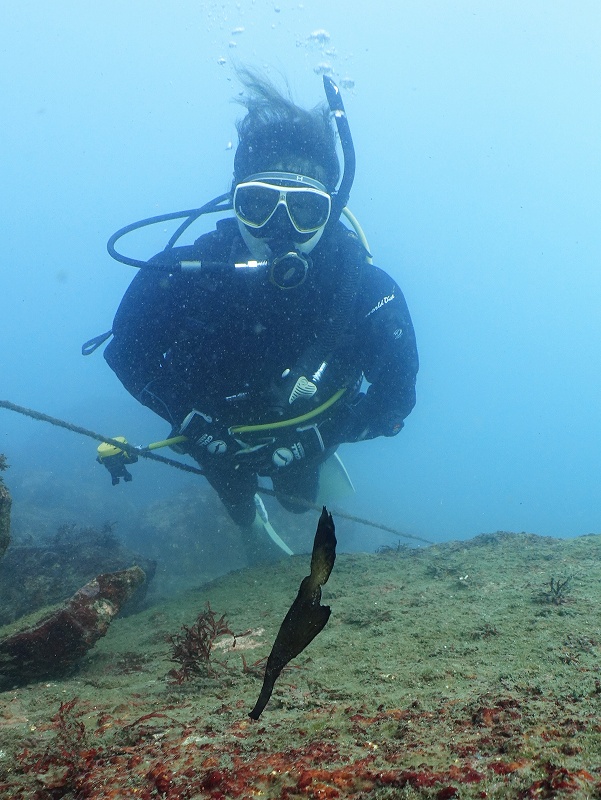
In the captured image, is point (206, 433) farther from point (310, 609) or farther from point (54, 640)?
point (310, 609)

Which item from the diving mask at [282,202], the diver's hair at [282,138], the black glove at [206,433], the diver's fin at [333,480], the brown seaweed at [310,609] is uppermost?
the diver's hair at [282,138]

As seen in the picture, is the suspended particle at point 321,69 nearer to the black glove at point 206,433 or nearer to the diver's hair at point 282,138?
the diver's hair at point 282,138

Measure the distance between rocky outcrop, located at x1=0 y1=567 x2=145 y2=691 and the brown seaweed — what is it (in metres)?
2.12

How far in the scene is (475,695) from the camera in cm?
155

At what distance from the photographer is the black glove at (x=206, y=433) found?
5086mm

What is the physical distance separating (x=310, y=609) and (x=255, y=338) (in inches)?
175

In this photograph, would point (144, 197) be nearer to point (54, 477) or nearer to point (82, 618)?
point (54, 477)

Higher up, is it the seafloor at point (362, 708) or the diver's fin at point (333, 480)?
the diver's fin at point (333, 480)

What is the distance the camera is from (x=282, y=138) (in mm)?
5805

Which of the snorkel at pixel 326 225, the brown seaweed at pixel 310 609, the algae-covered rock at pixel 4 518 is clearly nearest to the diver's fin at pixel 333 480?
the snorkel at pixel 326 225

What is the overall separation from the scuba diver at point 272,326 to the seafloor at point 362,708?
2.20m

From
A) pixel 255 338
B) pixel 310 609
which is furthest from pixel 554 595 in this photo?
pixel 255 338

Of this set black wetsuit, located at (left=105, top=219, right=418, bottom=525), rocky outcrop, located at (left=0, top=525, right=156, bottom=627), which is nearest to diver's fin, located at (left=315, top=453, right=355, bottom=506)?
black wetsuit, located at (left=105, top=219, right=418, bottom=525)

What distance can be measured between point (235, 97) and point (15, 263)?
146247mm
